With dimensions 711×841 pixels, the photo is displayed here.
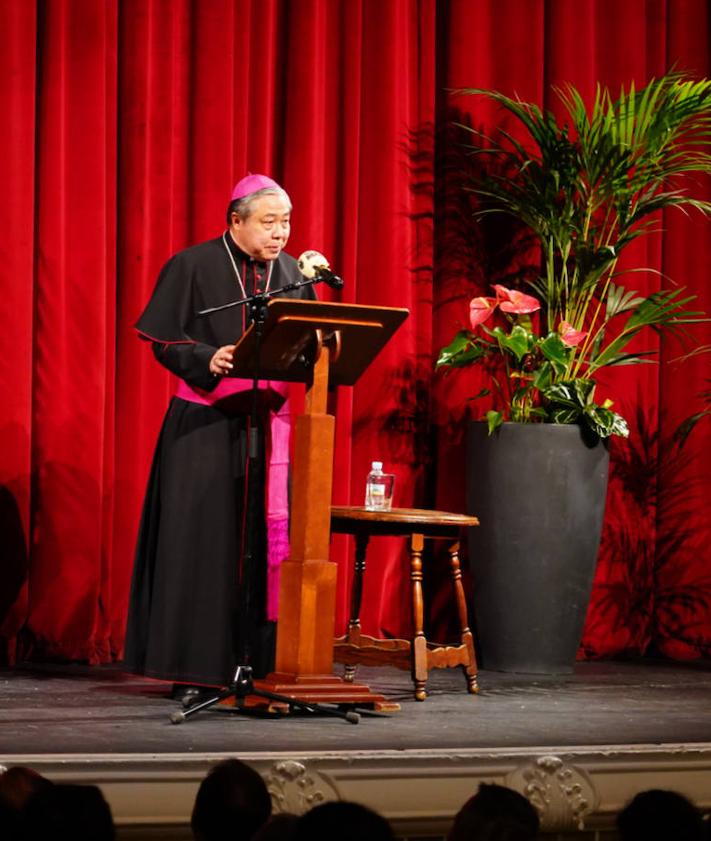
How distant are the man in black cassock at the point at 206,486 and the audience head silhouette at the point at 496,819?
223cm

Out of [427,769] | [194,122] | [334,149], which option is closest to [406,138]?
[334,149]

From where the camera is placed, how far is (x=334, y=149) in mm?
5352

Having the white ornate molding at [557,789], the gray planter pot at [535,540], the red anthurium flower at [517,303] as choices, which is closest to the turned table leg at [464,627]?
the gray planter pot at [535,540]

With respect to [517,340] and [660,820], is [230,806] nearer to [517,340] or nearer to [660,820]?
[660,820]

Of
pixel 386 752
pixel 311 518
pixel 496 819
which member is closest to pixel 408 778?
pixel 386 752

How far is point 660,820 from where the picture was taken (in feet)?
5.57

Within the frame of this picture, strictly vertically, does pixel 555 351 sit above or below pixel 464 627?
above

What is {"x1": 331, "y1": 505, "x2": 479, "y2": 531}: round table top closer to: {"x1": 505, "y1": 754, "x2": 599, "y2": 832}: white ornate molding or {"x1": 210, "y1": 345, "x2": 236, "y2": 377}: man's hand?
{"x1": 210, "y1": 345, "x2": 236, "y2": 377}: man's hand

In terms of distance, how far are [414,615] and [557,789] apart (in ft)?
4.35

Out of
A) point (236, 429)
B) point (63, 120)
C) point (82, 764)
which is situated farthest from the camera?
point (63, 120)

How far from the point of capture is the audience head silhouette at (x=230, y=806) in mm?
1748

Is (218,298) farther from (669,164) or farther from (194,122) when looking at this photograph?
(669,164)

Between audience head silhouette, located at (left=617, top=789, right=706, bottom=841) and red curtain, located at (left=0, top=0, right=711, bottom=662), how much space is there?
336cm

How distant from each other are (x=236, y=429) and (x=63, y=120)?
4.69 feet
